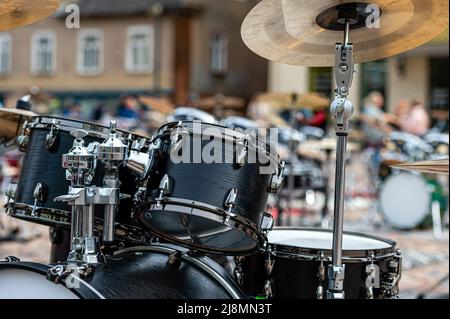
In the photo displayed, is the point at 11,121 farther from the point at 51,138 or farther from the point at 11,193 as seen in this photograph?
the point at 51,138

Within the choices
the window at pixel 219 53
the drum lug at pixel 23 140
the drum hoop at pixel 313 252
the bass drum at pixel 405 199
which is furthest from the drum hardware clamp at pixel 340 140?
the window at pixel 219 53

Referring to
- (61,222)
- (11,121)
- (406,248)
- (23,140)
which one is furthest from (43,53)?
(61,222)

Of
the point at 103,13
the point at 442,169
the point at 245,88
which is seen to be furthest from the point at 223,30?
the point at 442,169

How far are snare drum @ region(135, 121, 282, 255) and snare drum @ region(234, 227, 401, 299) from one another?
247 millimetres

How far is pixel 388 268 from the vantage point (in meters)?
3.35

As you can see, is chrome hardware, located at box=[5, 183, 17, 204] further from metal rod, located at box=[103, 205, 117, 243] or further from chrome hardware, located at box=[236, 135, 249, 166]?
chrome hardware, located at box=[236, 135, 249, 166]

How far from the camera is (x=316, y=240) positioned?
3.68 metres

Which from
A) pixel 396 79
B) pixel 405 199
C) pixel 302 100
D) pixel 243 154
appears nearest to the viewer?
pixel 243 154

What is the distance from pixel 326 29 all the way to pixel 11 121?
6.09ft

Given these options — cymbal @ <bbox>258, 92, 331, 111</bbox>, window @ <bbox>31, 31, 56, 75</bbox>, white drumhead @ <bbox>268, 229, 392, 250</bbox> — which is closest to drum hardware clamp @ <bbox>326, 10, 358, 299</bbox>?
white drumhead @ <bbox>268, 229, 392, 250</bbox>

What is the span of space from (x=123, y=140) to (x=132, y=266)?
0.59 metres

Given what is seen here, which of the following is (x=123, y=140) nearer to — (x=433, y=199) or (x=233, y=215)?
(x=233, y=215)

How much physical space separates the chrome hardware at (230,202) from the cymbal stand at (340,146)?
461 millimetres

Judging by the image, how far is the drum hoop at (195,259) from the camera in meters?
2.99
